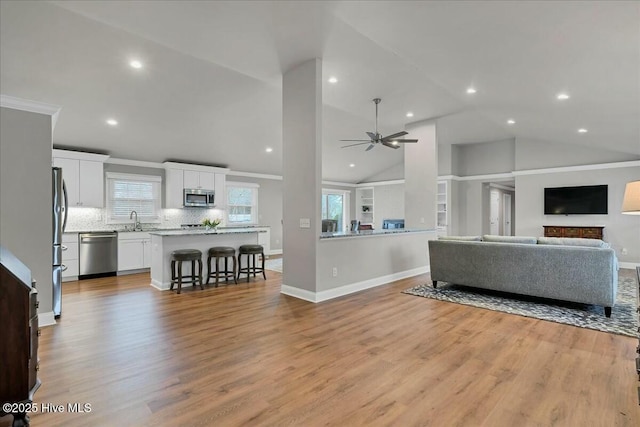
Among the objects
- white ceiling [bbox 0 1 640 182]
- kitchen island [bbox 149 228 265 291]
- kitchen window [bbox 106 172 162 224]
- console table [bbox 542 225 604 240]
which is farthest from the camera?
console table [bbox 542 225 604 240]

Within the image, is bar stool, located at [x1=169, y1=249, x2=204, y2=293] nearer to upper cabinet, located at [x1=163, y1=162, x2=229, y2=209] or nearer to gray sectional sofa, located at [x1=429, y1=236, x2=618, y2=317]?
upper cabinet, located at [x1=163, y1=162, x2=229, y2=209]

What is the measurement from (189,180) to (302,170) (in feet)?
14.0

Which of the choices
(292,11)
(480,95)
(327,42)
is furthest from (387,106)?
(292,11)

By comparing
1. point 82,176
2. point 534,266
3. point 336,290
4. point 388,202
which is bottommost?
point 336,290

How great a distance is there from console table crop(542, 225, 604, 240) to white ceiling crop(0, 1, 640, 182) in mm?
1790

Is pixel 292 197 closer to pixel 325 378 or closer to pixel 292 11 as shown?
pixel 292 11

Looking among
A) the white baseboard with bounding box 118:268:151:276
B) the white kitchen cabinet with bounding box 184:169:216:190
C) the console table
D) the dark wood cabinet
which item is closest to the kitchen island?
the white baseboard with bounding box 118:268:151:276

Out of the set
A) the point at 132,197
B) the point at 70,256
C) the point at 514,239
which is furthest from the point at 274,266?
the point at 514,239

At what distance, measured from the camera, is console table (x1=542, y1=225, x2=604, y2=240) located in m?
7.20

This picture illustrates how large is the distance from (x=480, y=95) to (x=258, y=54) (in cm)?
357

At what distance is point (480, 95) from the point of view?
205 inches

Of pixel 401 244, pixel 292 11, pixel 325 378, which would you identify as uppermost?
pixel 292 11

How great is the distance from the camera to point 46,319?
11.3ft

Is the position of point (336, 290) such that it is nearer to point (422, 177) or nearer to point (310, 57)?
point (310, 57)
